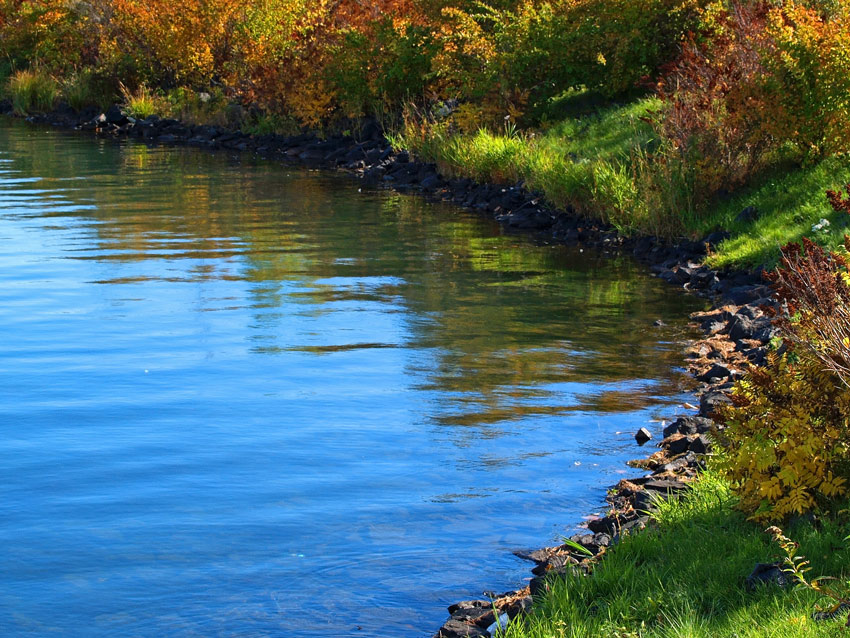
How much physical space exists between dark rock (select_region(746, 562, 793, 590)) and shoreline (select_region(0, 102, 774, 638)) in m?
1.07

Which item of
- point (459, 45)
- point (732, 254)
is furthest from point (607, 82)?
point (732, 254)

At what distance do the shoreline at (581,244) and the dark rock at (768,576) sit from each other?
1073 mm

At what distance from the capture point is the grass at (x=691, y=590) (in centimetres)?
505

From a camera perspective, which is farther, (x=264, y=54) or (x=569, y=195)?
(x=264, y=54)

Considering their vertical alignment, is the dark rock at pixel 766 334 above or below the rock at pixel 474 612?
above

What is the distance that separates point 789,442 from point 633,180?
467 inches

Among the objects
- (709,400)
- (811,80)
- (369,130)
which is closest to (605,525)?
(709,400)

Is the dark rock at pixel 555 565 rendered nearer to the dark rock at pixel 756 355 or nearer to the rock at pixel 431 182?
the dark rock at pixel 756 355

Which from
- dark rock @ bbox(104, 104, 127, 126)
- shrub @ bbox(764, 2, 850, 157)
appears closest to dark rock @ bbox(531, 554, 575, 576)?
shrub @ bbox(764, 2, 850, 157)

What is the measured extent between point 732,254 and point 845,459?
9.25 metres

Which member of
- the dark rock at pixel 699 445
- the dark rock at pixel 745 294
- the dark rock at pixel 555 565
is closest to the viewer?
the dark rock at pixel 555 565

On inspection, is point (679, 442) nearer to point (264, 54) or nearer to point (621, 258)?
point (621, 258)

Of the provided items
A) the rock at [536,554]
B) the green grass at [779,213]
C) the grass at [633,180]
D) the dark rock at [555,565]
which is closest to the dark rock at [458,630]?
the dark rock at [555,565]

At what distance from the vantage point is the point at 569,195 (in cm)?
1930
